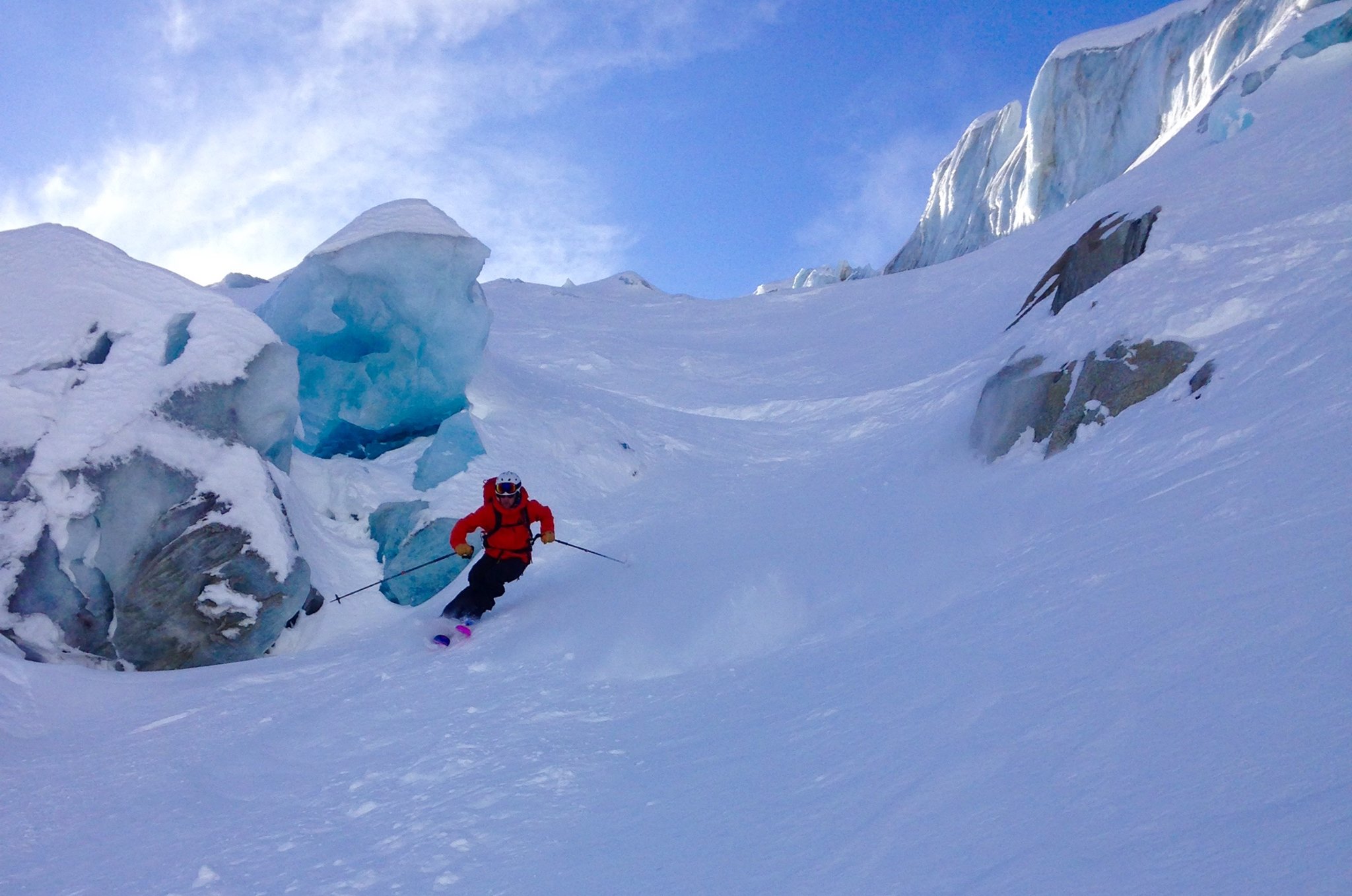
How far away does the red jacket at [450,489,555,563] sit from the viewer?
6.51m

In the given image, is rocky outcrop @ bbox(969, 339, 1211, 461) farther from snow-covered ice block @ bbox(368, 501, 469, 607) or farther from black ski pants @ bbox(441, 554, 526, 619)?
snow-covered ice block @ bbox(368, 501, 469, 607)

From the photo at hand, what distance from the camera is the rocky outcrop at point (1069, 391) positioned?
5.88m

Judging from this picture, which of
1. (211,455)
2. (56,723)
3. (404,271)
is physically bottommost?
(56,723)

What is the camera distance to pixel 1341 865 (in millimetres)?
1236

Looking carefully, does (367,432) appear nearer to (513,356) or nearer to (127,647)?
(127,647)

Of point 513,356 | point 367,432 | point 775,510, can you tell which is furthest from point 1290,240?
point 513,356

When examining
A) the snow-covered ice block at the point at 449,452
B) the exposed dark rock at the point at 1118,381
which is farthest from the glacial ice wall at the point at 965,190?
the exposed dark rock at the point at 1118,381

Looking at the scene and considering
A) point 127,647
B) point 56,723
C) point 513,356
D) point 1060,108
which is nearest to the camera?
point 56,723

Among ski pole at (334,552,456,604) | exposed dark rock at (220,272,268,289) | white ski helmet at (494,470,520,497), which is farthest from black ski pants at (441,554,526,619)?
exposed dark rock at (220,272,268,289)

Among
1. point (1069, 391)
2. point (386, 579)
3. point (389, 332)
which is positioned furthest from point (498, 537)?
point (1069, 391)

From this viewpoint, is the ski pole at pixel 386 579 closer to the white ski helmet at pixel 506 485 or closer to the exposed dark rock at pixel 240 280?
the white ski helmet at pixel 506 485

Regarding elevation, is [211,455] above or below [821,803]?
above

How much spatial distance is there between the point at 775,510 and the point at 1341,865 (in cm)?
661

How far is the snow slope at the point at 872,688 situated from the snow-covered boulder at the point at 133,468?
2.34 ft
